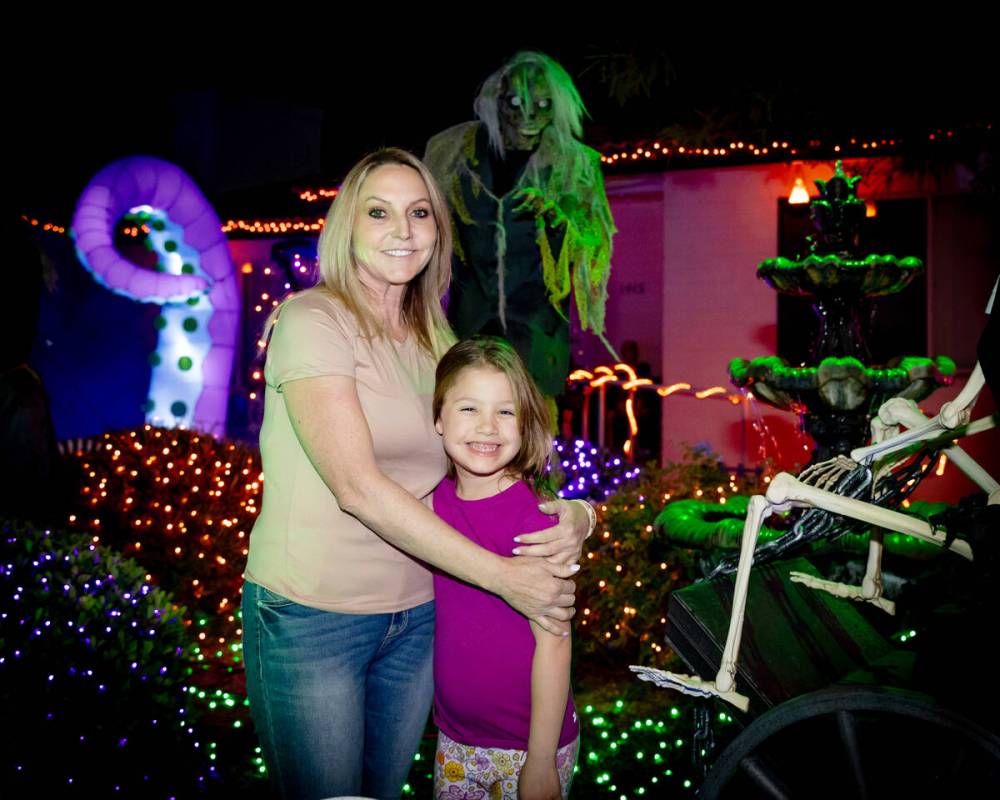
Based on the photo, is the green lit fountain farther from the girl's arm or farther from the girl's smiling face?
the girl's arm

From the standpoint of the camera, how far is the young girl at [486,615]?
1753 mm

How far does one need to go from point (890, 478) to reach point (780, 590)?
1.24ft

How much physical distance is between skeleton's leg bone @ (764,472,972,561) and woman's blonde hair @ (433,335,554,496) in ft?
1.51

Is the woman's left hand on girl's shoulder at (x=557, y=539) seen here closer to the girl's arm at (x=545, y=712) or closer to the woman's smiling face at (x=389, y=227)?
the girl's arm at (x=545, y=712)

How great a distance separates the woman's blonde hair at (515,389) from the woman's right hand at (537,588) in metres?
0.32

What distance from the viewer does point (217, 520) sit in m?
5.27

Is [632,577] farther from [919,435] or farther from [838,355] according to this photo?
[919,435]

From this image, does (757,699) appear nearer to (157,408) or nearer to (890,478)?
(890,478)

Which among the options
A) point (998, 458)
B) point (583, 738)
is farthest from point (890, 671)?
point (998, 458)

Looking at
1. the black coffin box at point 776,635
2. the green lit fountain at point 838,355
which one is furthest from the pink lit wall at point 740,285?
the black coffin box at point 776,635

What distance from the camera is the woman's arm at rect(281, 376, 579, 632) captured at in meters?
1.54

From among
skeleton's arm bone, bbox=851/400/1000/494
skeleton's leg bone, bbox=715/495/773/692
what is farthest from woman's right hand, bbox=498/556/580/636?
skeleton's arm bone, bbox=851/400/1000/494

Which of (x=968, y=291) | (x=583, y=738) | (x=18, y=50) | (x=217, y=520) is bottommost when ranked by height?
(x=583, y=738)

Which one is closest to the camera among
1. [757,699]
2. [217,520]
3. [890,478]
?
[757,699]
